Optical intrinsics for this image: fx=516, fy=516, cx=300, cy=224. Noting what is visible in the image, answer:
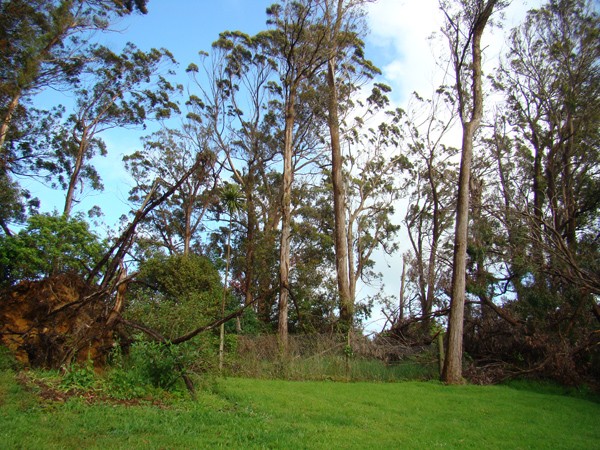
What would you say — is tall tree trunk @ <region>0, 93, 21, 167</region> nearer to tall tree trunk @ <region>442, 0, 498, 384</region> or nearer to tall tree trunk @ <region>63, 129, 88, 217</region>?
tall tree trunk @ <region>63, 129, 88, 217</region>

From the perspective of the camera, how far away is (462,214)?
16344 millimetres

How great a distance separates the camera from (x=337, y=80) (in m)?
26.0

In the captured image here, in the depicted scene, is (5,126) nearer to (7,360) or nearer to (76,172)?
(76,172)

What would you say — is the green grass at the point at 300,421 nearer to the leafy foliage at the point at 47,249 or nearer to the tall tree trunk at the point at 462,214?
the tall tree trunk at the point at 462,214

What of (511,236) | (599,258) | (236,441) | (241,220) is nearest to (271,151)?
(241,220)

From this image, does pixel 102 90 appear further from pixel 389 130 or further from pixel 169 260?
Answer: pixel 389 130

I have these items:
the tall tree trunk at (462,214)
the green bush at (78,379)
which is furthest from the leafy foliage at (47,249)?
the tall tree trunk at (462,214)

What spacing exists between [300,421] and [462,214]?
34.1ft

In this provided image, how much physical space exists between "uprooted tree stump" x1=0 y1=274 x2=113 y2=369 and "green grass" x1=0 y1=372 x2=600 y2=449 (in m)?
1.32

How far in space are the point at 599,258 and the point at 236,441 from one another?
15018mm

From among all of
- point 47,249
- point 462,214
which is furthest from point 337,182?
point 47,249

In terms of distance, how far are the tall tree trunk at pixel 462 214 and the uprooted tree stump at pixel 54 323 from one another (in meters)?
9.66

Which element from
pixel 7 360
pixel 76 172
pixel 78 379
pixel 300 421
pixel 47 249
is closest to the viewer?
pixel 300 421

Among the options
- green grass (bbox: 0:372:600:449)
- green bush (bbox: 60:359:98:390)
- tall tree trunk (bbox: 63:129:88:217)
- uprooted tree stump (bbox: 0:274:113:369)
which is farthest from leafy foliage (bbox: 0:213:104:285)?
tall tree trunk (bbox: 63:129:88:217)
